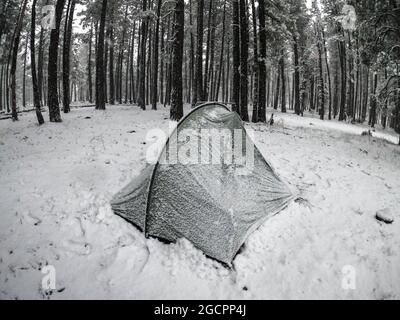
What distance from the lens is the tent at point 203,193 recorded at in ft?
18.5

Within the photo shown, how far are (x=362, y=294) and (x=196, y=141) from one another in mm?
4187

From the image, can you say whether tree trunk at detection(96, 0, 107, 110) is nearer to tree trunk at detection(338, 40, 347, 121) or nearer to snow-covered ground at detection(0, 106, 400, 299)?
snow-covered ground at detection(0, 106, 400, 299)

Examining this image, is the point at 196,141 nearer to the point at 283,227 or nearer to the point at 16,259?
the point at 283,227

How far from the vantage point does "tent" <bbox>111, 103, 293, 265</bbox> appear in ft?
18.5

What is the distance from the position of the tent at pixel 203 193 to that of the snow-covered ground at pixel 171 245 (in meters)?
0.27

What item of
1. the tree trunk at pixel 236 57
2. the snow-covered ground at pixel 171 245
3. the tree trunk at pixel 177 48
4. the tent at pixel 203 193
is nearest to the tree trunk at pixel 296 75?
the tree trunk at pixel 236 57

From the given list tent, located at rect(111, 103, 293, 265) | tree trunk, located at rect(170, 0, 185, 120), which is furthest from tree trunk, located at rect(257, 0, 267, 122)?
tent, located at rect(111, 103, 293, 265)

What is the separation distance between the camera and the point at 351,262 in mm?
5527

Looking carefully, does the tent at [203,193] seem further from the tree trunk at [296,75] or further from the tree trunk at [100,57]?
the tree trunk at [296,75]

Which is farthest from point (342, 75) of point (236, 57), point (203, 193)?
point (203, 193)
